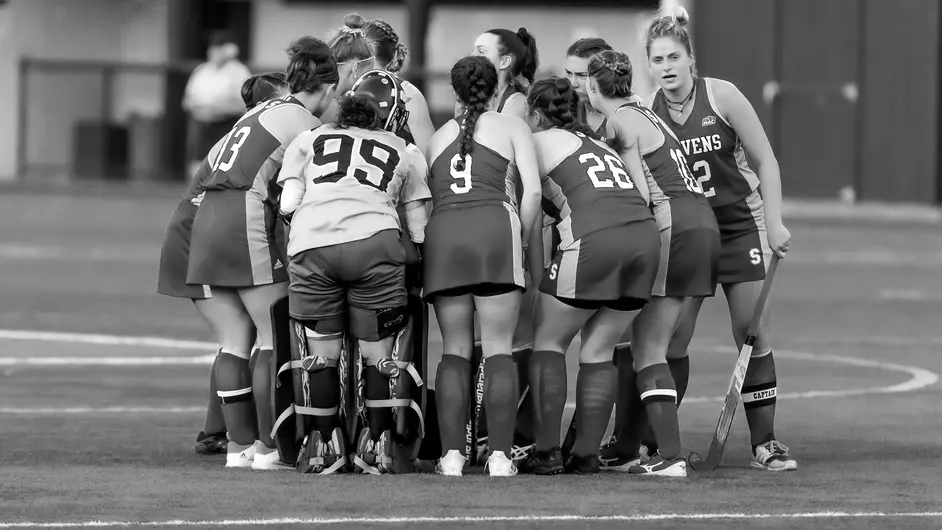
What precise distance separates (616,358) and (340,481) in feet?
5.24

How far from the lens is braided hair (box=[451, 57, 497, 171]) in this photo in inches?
314

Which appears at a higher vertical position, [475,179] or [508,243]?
[475,179]

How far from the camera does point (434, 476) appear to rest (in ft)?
25.7

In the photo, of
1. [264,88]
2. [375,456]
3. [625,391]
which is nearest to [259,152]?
[264,88]

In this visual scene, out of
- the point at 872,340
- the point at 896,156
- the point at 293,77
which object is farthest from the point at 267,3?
the point at 293,77

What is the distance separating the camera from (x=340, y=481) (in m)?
7.65

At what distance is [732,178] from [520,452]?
163 centimetres

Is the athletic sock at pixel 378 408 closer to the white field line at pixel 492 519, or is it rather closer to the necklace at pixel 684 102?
the white field line at pixel 492 519

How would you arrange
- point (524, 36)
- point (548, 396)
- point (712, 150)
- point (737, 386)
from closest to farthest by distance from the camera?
point (548, 396)
point (737, 386)
point (712, 150)
point (524, 36)

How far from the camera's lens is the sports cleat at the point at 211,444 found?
8.70 metres

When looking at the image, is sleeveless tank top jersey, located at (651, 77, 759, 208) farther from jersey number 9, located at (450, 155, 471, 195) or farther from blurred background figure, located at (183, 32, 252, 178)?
blurred background figure, located at (183, 32, 252, 178)

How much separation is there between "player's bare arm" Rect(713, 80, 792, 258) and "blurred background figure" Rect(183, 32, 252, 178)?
607 inches

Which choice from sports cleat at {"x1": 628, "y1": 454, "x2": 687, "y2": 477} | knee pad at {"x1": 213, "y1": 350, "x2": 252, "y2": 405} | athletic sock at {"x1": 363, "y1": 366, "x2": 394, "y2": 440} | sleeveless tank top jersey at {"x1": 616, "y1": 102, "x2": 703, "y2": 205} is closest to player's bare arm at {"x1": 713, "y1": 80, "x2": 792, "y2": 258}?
A: sleeveless tank top jersey at {"x1": 616, "y1": 102, "x2": 703, "y2": 205}

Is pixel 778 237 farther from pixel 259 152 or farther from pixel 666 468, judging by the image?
pixel 259 152
